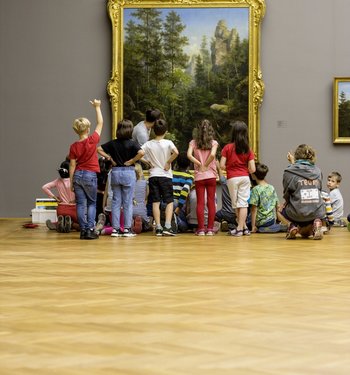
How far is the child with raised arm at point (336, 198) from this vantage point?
18.7 m

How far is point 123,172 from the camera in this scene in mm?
15164

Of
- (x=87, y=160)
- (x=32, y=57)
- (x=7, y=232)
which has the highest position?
(x=32, y=57)

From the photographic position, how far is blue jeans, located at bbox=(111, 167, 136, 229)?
15125mm

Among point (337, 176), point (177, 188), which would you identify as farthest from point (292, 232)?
point (337, 176)

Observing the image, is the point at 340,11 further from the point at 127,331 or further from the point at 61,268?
the point at 127,331

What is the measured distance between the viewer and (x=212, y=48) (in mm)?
20922

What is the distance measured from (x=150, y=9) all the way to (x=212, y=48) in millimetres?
1615

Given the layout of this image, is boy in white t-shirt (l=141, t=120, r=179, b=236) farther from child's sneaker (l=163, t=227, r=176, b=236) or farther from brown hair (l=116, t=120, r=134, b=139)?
brown hair (l=116, t=120, r=134, b=139)

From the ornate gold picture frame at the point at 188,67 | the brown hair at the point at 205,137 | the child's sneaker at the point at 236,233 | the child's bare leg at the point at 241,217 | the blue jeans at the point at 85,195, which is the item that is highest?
the ornate gold picture frame at the point at 188,67

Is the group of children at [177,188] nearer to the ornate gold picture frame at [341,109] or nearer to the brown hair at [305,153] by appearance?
the brown hair at [305,153]

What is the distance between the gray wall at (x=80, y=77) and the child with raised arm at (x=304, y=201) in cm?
591

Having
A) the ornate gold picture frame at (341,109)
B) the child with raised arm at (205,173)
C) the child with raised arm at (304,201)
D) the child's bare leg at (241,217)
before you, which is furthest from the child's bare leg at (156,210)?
the ornate gold picture frame at (341,109)

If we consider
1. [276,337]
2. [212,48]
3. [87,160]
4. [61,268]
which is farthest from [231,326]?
[212,48]

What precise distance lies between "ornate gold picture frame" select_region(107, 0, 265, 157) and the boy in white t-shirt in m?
5.10
